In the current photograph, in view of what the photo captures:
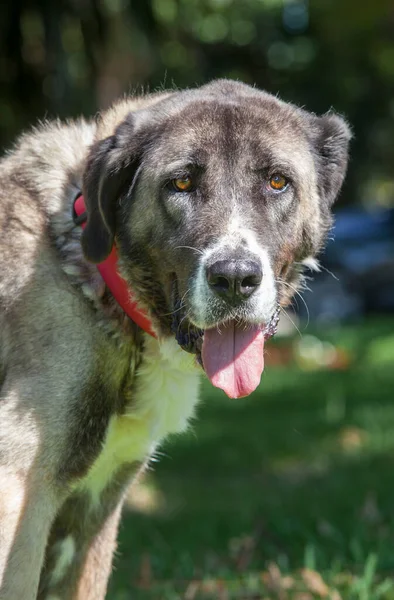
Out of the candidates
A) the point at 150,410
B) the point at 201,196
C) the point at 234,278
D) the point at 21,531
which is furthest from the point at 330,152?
the point at 21,531

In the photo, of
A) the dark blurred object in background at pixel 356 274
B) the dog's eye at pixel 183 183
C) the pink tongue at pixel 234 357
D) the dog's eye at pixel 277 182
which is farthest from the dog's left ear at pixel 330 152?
the dark blurred object in background at pixel 356 274

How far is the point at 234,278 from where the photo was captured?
3.05 metres

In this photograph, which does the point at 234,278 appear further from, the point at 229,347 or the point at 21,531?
the point at 21,531

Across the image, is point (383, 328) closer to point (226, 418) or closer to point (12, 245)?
point (226, 418)

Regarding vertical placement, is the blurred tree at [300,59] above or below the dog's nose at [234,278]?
below

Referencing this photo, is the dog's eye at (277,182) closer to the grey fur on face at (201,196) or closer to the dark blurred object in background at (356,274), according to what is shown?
the grey fur on face at (201,196)

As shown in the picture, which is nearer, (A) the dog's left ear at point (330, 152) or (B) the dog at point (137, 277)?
(B) the dog at point (137, 277)

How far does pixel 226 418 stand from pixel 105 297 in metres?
5.79

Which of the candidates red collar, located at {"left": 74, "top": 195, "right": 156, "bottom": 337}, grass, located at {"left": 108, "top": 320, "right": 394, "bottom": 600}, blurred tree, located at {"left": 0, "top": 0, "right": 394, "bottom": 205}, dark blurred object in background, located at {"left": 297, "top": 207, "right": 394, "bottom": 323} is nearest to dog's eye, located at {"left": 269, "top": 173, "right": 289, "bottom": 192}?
red collar, located at {"left": 74, "top": 195, "right": 156, "bottom": 337}

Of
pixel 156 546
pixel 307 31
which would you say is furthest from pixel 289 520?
pixel 307 31

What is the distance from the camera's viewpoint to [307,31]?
2502 cm

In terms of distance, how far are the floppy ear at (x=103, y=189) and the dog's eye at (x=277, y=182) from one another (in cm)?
50

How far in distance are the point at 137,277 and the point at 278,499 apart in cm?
315

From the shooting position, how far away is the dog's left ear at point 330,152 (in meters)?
3.66
